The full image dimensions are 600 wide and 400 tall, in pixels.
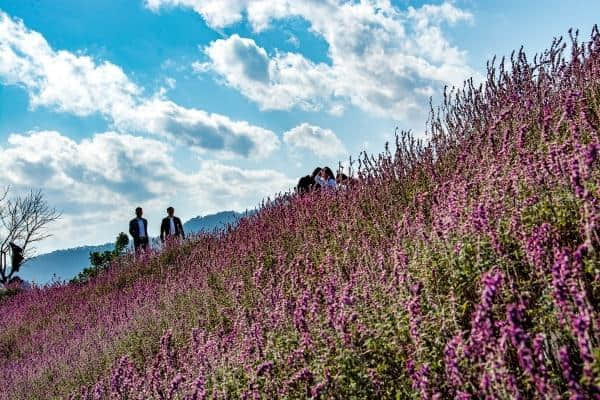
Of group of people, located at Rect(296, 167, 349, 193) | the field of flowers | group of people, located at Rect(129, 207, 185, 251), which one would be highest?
group of people, located at Rect(129, 207, 185, 251)

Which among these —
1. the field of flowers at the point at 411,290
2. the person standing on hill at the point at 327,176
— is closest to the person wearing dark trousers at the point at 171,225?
the field of flowers at the point at 411,290

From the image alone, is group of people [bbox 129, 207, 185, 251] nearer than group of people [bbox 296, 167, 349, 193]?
No

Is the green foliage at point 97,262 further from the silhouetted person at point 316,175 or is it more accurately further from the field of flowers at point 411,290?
the silhouetted person at point 316,175

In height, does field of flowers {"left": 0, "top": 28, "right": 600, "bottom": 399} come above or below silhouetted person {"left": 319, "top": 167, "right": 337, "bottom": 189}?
below

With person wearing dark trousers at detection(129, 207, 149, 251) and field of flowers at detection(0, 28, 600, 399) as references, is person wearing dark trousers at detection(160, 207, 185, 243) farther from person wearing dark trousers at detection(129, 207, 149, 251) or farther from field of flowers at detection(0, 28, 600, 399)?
field of flowers at detection(0, 28, 600, 399)

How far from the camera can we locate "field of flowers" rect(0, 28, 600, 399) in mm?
2432

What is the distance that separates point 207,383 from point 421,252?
2.02 metres

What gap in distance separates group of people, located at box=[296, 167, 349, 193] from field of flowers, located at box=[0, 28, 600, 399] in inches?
14.8

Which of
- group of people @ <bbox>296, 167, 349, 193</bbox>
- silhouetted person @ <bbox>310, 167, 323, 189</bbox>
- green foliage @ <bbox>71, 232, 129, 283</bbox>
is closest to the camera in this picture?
group of people @ <bbox>296, 167, 349, 193</bbox>

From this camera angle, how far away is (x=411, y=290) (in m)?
3.07

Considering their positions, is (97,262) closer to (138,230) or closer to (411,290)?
(138,230)

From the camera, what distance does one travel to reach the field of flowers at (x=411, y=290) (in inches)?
95.7

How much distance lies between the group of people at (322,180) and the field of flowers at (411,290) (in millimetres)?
377

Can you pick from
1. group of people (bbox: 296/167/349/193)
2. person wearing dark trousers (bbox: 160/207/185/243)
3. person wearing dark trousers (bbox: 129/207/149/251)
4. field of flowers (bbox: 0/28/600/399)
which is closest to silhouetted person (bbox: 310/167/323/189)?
group of people (bbox: 296/167/349/193)
